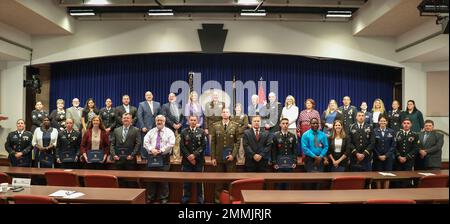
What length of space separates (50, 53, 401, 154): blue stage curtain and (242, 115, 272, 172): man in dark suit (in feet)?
14.2

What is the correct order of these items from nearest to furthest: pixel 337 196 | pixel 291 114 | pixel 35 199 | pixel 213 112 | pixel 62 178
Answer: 1. pixel 35 199
2. pixel 337 196
3. pixel 62 178
4. pixel 213 112
5. pixel 291 114

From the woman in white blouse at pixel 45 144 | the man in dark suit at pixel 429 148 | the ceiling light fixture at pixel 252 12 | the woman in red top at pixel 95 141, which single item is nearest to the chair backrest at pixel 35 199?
the woman in red top at pixel 95 141

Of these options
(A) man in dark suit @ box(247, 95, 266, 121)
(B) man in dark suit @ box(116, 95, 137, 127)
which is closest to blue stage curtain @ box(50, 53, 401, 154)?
(A) man in dark suit @ box(247, 95, 266, 121)

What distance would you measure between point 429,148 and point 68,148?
5968 mm

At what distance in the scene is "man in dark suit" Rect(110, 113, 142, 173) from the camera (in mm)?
5734

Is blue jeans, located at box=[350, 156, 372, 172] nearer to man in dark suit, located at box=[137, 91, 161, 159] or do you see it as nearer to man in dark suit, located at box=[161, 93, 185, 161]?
man in dark suit, located at box=[161, 93, 185, 161]

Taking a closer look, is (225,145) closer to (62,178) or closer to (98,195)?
(62,178)

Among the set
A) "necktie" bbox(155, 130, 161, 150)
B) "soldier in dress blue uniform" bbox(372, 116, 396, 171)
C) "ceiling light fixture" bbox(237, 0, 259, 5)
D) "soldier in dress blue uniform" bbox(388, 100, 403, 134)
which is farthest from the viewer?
"ceiling light fixture" bbox(237, 0, 259, 5)

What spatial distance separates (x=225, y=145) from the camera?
233 inches

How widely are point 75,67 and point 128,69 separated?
1.51 m

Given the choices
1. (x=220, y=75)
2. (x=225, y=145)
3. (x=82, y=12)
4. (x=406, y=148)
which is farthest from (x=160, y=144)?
(x=220, y=75)

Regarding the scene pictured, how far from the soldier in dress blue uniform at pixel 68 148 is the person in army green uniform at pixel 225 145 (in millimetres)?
2267

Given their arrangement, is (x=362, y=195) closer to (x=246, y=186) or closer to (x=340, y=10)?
(x=246, y=186)
